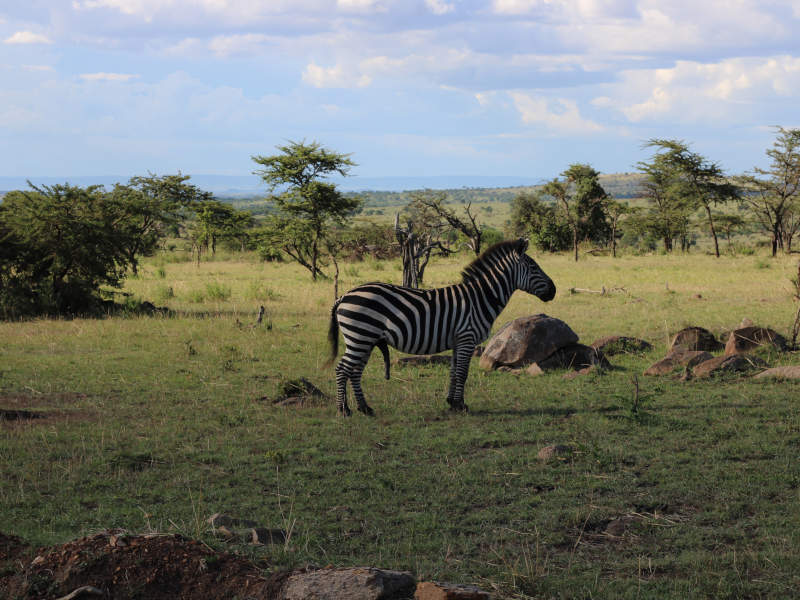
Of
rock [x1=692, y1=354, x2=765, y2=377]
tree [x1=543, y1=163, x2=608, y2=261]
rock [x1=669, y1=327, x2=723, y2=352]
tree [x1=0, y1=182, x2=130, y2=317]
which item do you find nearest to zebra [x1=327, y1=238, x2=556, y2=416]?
rock [x1=692, y1=354, x2=765, y2=377]

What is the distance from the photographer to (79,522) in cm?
554

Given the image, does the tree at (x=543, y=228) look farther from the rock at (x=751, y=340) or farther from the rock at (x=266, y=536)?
the rock at (x=266, y=536)

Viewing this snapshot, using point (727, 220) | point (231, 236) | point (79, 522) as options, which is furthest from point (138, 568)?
point (727, 220)

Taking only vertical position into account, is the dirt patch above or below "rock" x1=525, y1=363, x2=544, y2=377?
below

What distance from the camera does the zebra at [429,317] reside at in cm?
923

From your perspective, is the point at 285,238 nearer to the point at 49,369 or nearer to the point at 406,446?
the point at 49,369

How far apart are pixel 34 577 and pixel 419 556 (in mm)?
2298

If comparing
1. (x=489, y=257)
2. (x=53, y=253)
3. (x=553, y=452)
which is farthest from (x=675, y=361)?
(x=53, y=253)

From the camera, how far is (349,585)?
12.4ft

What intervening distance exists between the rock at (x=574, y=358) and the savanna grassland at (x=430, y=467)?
40cm

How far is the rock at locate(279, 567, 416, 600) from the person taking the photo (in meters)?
3.73

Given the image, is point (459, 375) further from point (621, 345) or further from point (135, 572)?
point (135, 572)

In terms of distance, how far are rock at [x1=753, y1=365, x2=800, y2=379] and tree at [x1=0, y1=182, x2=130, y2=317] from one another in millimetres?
15260

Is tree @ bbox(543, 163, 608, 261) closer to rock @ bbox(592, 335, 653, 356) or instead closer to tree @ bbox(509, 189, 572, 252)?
tree @ bbox(509, 189, 572, 252)
